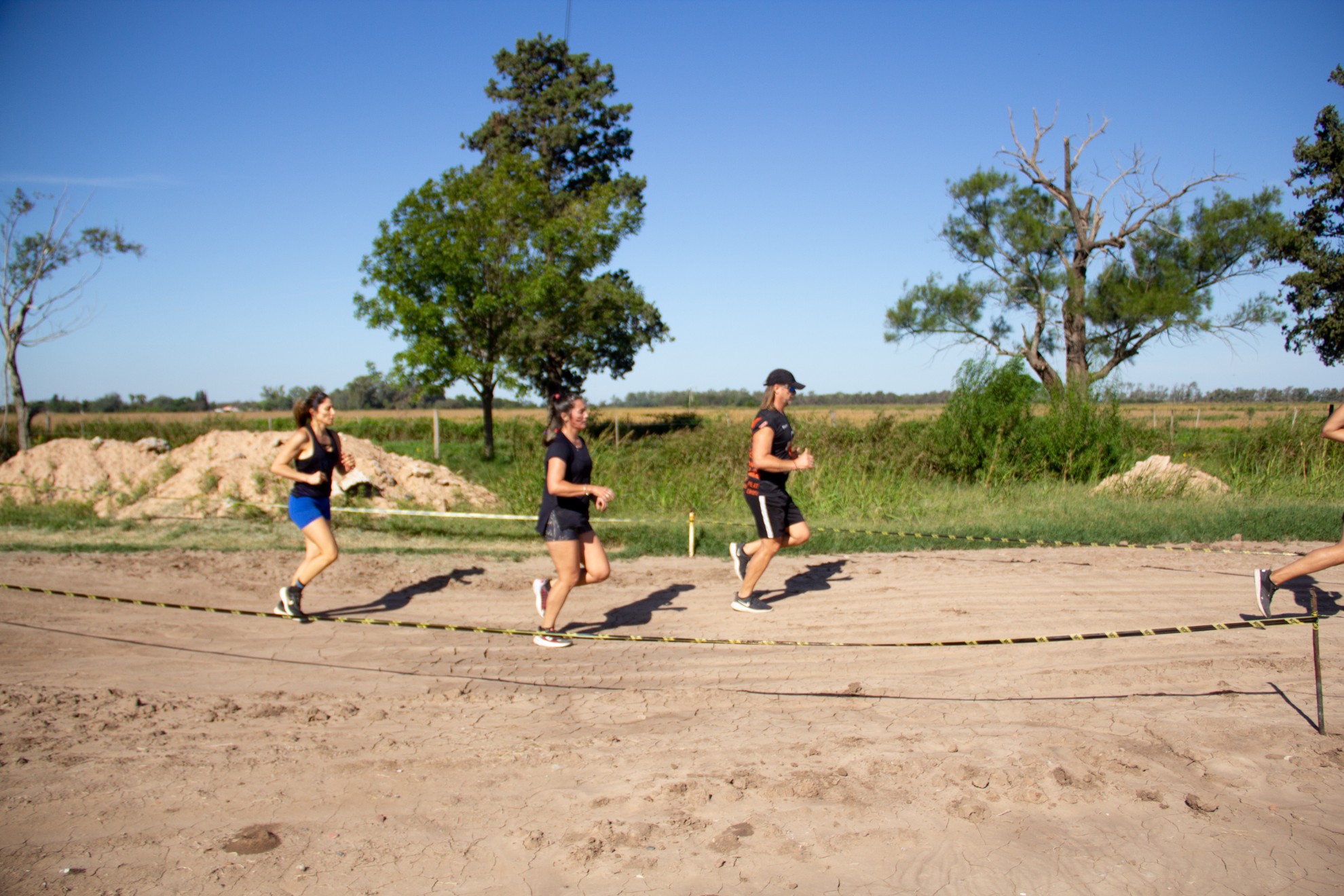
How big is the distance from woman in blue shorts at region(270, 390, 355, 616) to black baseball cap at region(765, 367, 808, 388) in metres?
3.57

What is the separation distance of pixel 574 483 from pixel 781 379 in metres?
2.09

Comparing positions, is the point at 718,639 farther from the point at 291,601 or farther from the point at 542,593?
the point at 291,601

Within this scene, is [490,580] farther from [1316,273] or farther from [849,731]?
[1316,273]

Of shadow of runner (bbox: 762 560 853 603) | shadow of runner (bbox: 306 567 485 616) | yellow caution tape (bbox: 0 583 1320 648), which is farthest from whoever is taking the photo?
shadow of runner (bbox: 762 560 853 603)

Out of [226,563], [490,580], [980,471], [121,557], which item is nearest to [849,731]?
[490,580]

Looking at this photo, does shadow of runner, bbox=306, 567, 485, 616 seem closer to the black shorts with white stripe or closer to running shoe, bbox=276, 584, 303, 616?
running shoe, bbox=276, 584, 303, 616

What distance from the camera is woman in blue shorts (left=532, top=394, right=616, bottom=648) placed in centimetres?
643

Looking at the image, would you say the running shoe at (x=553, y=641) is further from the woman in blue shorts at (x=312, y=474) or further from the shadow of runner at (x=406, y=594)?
the shadow of runner at (x=406, y=594)

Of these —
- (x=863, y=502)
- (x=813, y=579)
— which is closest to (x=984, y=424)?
(x=863, y=502)

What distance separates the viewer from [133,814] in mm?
Answer: 4129

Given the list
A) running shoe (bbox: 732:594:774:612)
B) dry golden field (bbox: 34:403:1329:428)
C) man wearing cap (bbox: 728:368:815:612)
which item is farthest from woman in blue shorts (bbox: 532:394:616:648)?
dry golden field (bbox: 34:403:1329:428)

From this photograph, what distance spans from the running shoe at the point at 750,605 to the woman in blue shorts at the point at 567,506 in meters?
1.80

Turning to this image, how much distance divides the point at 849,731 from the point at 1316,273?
3298 centimetres

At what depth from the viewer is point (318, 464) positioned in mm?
7250
